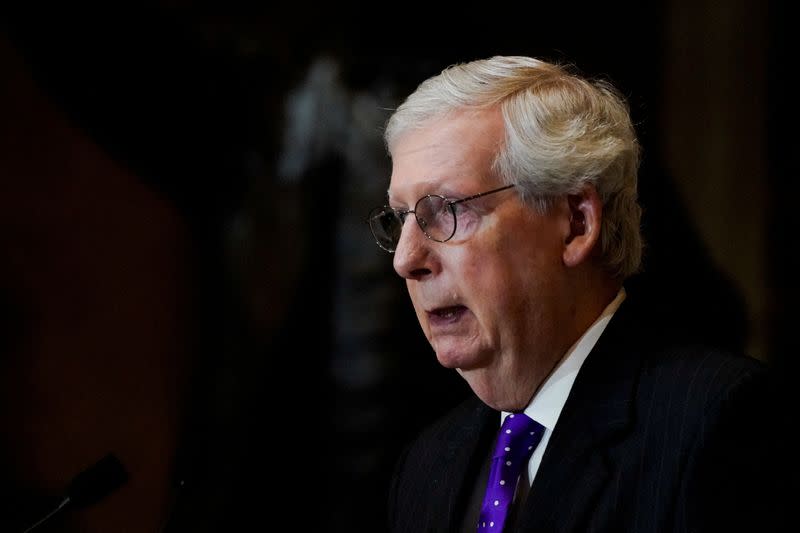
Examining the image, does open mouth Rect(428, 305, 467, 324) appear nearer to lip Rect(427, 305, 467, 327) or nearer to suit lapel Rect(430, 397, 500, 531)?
lip Rect(427, 305, 467, 327)

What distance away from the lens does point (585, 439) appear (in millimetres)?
1445

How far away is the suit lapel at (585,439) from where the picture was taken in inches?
54.7

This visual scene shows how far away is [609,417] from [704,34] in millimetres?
1131

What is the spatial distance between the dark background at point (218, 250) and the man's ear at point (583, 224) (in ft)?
2.19

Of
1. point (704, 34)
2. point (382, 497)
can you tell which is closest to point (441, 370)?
point (382, 497)

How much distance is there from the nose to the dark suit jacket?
35 cm

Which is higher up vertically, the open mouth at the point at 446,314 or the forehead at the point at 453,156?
the forehead at the point at 453,156

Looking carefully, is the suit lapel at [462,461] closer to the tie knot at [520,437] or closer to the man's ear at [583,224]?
the tie knot at [520,437]

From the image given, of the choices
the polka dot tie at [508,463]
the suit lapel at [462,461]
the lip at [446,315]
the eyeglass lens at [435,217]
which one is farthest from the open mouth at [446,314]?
the suit lapel at [462,461]

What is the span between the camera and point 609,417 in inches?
56.6

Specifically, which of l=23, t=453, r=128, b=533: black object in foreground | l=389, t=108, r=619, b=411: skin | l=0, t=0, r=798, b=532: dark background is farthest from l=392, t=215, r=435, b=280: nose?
l=0, t=0, r=798, b=532: dark background

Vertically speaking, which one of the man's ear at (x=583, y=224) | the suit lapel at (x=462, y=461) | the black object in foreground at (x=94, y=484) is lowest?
the suit lapel at (x=462, y=461)

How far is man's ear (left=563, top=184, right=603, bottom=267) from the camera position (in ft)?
5.07

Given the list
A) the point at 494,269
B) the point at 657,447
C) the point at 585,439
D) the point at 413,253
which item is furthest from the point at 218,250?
the point at 657,447
